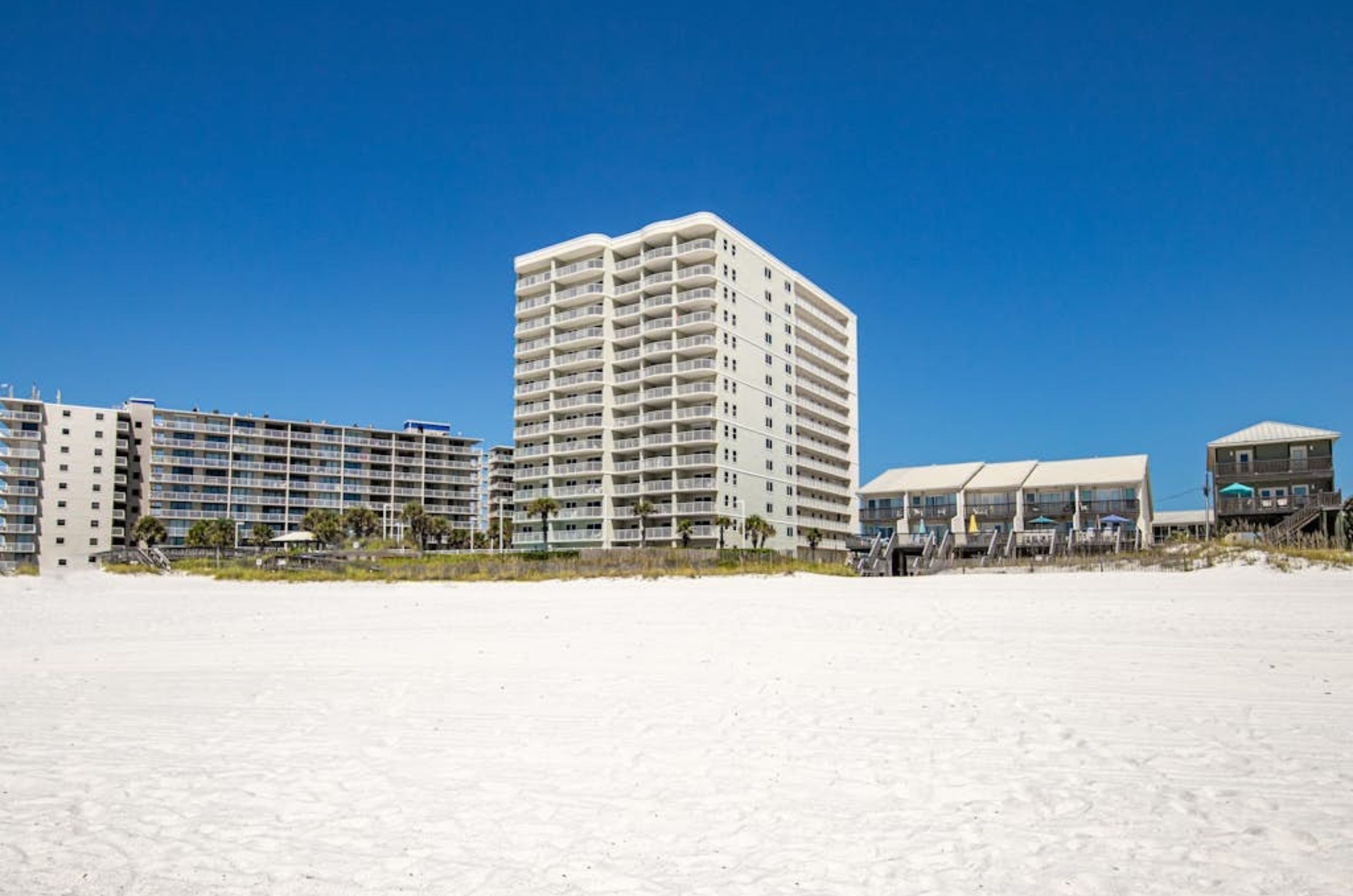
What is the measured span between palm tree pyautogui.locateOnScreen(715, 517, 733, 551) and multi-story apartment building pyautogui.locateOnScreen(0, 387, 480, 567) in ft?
223

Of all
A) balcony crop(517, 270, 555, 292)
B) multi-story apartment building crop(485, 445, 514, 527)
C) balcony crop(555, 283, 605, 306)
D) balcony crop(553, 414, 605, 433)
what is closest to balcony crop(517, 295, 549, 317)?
balcony crop(517, 270, 555, 292)

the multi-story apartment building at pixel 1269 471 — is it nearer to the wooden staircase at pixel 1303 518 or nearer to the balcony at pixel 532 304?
the wooden staircase at pixel 1303 518

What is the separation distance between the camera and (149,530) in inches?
4309

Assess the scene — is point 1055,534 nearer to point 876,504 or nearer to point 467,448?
point 876,504

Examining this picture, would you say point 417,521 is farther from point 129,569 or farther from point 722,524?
point 129,569

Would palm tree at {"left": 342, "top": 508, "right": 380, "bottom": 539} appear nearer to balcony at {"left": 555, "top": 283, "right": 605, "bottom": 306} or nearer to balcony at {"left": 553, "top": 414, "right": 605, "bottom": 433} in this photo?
balcony at {"left": 553, "top": 414, "right": 605, "bottom": 433}

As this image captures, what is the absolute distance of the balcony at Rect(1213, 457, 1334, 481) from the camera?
6009 cm

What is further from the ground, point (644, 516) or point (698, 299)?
point (698, 299)

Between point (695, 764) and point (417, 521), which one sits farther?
point (417, 521)

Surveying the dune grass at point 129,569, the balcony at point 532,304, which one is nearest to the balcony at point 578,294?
the balcony at point 532,304

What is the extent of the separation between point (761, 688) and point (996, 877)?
5860 mm

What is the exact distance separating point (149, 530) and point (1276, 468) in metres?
113

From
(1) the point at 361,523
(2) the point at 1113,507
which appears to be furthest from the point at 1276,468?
(1) the point at 361,523

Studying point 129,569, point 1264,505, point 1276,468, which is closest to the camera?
point 129,569
